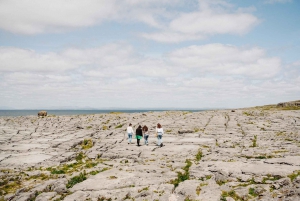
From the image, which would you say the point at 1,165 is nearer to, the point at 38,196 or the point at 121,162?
the point at 38,196

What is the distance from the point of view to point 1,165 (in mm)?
19969

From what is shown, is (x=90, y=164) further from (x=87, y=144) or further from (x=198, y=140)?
(x=198, y=140)

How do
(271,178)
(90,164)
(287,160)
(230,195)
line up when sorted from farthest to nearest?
(90,164) → (287,160) → (271,178) → (230,195)

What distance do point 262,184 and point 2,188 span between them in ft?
56.3

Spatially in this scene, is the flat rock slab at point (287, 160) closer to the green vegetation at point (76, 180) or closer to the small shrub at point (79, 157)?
the green vegetation at point (76, 180)

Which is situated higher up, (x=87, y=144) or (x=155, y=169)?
(x=87, y=144)

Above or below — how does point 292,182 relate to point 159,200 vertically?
above

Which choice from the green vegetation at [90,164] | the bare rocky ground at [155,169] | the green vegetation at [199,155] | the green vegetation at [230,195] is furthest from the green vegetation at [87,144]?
the green vegetation at [230,195]

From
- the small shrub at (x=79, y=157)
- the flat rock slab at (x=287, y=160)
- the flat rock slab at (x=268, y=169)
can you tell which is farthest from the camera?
the small shrub at (x=79, y=157)

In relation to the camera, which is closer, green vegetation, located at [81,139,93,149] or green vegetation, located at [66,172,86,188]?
green vegetation, located at [66,172,86,188]

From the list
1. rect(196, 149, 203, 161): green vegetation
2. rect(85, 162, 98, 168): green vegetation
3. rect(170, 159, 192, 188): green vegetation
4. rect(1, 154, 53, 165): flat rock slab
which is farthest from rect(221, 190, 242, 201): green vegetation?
rect(1, 154, 53, 165): flat rock slab

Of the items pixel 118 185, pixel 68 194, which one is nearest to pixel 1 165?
pixel 68 194

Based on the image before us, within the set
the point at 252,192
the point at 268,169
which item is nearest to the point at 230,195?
the point at 252,192

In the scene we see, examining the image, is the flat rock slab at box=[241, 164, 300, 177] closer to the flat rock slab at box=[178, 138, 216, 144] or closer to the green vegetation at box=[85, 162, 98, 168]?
the flat rock slab at box=[178, 138, 216, 144]
